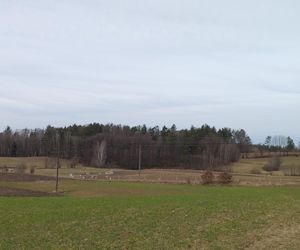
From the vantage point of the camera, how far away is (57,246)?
48.0 ft

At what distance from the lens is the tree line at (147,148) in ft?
529

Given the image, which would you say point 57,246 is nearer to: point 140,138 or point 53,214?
point 53,214

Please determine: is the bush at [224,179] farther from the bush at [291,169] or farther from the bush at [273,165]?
the bush at [273,165]

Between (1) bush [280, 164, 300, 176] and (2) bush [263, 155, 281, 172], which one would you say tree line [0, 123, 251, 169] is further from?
(1) bush [280, 164, 300, 176]

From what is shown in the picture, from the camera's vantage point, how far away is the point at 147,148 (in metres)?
168

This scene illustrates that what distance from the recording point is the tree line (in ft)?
529

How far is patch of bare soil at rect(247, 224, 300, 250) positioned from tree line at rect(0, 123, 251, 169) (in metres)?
131

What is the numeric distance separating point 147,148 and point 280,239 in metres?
153

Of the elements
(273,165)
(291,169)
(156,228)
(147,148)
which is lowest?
(156,228)

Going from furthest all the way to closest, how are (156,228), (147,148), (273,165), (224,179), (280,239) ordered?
(147,148) < (273,165) < (224,179) < (156,228) < (280,239)

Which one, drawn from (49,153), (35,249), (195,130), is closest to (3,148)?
(49,153)

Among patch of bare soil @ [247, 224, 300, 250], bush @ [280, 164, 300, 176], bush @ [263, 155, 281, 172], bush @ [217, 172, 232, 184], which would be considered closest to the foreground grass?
patch of bare soil @ [247, 224, 300, 250]

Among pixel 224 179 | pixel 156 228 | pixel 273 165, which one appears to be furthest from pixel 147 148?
pixel 156 228

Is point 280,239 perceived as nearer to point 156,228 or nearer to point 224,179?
point 156,228
